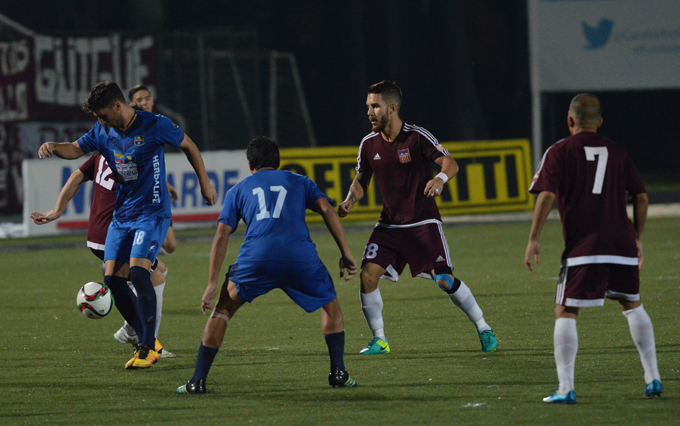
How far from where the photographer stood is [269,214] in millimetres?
6117

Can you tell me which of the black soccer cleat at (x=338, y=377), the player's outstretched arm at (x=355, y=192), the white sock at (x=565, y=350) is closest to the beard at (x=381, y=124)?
the player's outstretched arm at (x=355, y=192)

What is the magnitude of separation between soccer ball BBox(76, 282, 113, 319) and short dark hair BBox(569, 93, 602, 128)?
391 cm

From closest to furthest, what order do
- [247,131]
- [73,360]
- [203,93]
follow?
[73,360] < [203,93] < [247,131]

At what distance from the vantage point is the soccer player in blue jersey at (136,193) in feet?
23.6

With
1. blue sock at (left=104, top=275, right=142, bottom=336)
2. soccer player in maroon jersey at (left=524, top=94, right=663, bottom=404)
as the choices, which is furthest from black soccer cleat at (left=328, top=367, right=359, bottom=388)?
blue sock at (left=104, top=275, right=142, bottom=336)

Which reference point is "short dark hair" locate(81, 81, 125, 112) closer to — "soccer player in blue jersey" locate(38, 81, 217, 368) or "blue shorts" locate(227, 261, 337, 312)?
"soccer player in blue jersey" locate(38, 81, 217, 368)

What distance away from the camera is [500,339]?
8.25 m

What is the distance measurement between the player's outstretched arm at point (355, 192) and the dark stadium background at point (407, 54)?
79.8 ft

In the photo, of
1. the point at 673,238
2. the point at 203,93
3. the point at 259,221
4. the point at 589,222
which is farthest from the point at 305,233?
the point at 203,93

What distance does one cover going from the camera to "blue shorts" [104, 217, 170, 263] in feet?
23.8

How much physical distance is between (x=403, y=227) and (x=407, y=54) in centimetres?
2669

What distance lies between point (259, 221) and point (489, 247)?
34.8 ft

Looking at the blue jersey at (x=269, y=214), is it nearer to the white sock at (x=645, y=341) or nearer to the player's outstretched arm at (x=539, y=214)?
the player's outstretched arm at (x=539, y=214)

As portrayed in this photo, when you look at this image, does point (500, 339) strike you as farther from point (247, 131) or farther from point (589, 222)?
point (247, 131)
